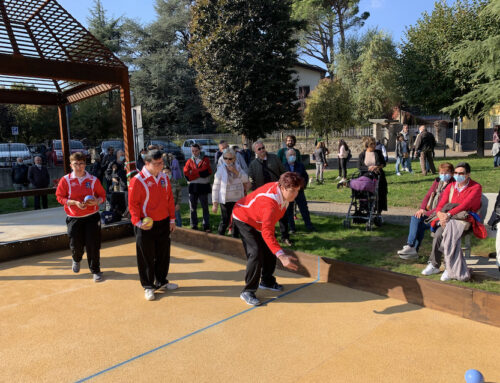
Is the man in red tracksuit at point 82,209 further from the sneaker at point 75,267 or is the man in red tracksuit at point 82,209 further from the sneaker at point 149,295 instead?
the sneaker at point 149,295

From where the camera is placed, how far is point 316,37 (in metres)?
43.7

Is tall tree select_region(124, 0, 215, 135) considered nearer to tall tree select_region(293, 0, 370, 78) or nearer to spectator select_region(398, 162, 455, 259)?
tall tree select_region(293, 0, 370, 78)

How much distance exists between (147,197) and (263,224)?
1.57 metres

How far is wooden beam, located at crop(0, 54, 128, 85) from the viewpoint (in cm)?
693

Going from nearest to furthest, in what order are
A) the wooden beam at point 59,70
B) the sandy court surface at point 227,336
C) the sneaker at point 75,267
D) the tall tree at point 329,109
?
the sandy court surface at point 227,336 → the sneaker at point 75,267 → the wooden beam at point 59,70 → the tall tree at point 329,109

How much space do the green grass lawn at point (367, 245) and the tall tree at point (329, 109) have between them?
53.1 feet

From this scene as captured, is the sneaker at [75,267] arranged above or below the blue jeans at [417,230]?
below

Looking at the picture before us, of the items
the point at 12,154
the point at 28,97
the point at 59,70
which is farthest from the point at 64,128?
the point at 12,154

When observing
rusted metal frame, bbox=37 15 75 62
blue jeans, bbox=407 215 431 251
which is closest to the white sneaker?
blue jeans, bbox=407 215 431 251

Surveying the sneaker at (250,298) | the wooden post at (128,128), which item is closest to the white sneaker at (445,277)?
the sneaker at (250,298)

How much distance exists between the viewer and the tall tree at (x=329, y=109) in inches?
924

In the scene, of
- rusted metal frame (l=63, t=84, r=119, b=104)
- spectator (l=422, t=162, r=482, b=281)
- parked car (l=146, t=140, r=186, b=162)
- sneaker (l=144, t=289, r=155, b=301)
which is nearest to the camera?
spectator (l=422, t=162, r=482, b=281)

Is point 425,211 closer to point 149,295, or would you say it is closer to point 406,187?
point 149,295

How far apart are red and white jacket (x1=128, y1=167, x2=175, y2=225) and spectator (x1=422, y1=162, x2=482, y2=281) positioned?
11.5ft
